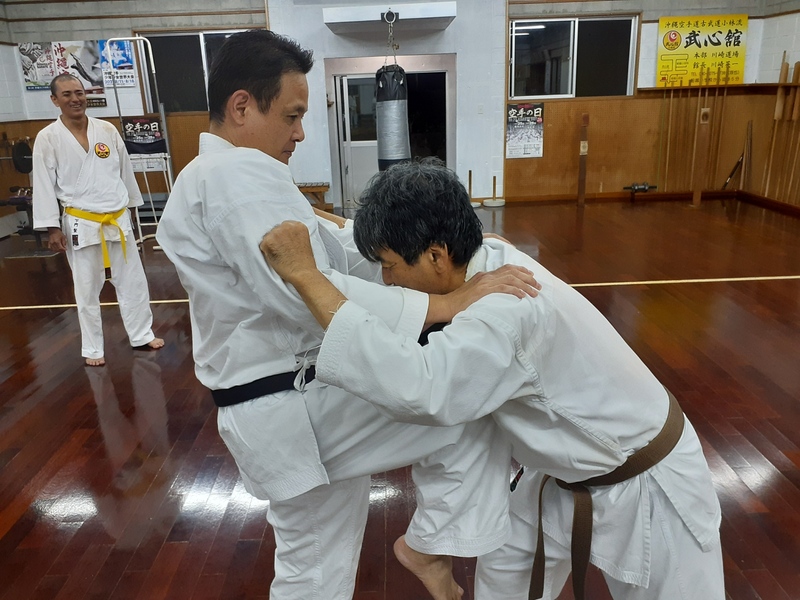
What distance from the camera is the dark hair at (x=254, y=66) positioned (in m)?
1.21

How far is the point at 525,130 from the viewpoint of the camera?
793cm

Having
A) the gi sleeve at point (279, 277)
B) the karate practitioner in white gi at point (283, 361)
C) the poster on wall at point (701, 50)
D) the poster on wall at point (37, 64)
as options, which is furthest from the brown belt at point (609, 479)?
the poster on wall at point (37, 64)

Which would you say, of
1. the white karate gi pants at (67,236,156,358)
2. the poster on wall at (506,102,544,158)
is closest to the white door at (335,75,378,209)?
the poster on wall at (506,102,544,158)

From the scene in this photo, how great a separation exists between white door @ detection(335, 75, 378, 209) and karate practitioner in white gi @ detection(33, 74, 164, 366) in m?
4.37

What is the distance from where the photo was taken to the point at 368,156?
26.6 ft

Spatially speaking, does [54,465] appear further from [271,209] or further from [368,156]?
[368,156]

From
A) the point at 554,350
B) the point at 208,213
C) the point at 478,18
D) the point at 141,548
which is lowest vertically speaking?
the point at 141,548

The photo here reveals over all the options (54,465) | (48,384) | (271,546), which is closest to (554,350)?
(271,546)

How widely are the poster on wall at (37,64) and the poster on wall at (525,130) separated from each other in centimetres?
567

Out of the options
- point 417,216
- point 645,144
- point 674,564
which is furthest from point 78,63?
point 674,564

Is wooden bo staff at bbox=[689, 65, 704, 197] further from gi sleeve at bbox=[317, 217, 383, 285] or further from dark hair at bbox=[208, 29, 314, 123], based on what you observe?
dark hair at bbox=[208, 29, 314, 123]

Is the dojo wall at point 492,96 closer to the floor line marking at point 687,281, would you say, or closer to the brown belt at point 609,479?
the floor line marking at point 687,281

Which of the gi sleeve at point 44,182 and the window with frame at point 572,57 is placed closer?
the gi sleeve at point 44,182

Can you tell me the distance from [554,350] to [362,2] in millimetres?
6972
